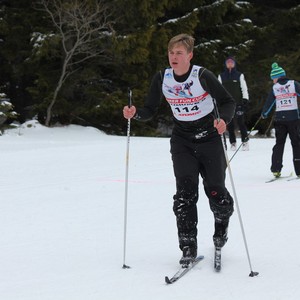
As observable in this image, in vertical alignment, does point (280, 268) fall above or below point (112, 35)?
below

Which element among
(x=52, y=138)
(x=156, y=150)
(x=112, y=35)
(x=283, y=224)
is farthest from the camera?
(x=112, y=35)

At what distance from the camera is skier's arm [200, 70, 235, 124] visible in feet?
12.8

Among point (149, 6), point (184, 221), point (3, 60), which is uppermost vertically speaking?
point (149, 6)

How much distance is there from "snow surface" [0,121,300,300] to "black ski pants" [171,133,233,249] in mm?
364

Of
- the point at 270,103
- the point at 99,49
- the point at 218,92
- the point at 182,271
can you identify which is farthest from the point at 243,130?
the point at 182,271

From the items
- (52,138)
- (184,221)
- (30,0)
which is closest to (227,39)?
(30,0)

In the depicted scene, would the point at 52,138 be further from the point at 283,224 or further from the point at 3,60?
the point at 283,224

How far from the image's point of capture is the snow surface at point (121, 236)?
3.57 meters

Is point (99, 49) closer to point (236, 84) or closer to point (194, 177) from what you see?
point (236, 84)

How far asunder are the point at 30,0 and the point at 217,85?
613 inches

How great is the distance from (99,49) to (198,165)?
13.7 meters

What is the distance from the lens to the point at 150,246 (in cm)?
464

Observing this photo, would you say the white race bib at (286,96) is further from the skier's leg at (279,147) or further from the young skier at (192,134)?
the young skier at (192,134)

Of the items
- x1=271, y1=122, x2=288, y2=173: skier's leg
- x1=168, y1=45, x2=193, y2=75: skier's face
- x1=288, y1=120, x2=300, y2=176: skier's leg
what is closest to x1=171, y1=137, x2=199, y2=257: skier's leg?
x1=168, y1=45, x2=193, y2=75: skier's face
